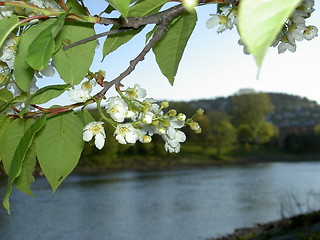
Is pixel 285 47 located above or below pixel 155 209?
above

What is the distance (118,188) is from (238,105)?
666 inches

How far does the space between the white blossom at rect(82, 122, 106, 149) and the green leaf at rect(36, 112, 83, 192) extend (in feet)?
0.05

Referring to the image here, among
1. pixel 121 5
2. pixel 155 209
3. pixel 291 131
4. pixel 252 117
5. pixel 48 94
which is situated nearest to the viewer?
pixel 121 5

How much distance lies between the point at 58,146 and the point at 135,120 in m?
0.09

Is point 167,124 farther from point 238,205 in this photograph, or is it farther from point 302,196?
point 302,196

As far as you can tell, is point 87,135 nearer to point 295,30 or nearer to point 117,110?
point 117,110

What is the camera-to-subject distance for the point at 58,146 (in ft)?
1.36

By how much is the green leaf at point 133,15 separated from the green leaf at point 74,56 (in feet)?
0.12

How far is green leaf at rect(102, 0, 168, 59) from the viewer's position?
0.39 m

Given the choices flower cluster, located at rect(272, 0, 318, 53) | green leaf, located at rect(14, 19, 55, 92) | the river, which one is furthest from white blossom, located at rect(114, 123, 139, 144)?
the river

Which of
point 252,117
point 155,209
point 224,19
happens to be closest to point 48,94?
point 224,19

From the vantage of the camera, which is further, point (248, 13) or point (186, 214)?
point (186, 214)

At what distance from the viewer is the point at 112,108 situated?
420mm

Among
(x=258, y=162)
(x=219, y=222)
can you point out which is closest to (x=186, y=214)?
(x=219, y=222)
